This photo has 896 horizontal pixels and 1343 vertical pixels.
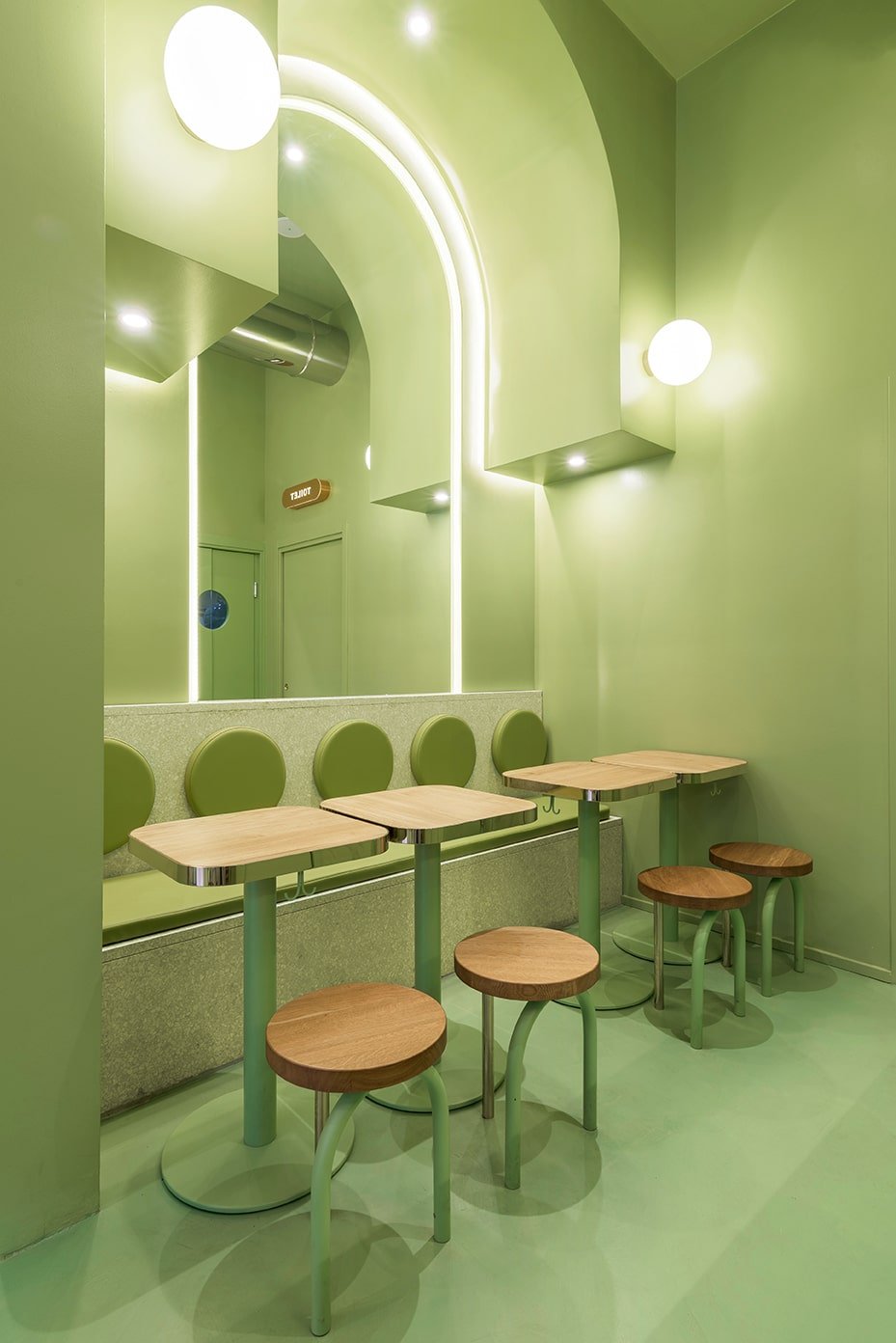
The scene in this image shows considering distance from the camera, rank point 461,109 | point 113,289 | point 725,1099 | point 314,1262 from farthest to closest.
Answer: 1. point 461,109
2. point 113,289
3. point 725,1099
4. point 314,1262

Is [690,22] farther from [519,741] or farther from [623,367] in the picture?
[519,741]

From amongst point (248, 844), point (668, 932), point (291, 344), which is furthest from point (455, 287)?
point (668, 932)

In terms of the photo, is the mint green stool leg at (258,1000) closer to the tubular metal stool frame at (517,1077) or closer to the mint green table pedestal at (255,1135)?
the mint green table pedestal at (255,1135)

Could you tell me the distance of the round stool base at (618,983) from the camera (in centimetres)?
264

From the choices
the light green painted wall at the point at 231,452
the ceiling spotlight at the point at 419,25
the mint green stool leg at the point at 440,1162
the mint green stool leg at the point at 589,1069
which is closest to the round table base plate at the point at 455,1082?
the mint green stool leg at the point at 589,1069

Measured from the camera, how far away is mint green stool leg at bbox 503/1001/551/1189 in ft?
5.47

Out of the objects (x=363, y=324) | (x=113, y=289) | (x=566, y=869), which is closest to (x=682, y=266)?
(x=363, y=324)

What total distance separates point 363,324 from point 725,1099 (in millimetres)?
3995

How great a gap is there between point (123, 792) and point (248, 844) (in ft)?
3.48

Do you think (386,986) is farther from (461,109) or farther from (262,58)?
(461,109)

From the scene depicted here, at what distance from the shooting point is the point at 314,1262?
1304mm

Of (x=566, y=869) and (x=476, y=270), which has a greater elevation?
(x=476, y=270)

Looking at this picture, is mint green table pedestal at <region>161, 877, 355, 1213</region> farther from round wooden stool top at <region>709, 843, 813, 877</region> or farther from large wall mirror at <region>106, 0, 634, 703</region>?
round wooden stool top at <region>709, 843, 813, 877</region>

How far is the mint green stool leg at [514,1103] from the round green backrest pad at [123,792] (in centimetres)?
154
